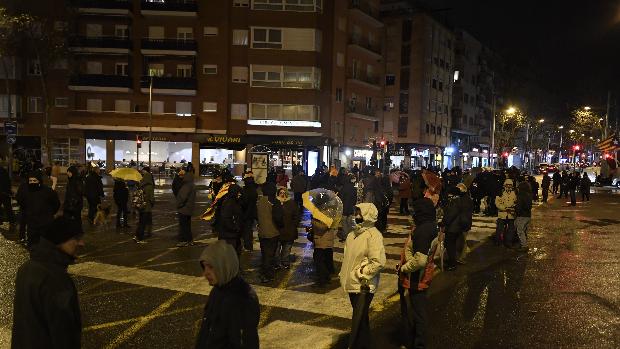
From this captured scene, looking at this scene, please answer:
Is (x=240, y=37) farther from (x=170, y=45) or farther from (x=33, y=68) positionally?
(x=33, y=68)

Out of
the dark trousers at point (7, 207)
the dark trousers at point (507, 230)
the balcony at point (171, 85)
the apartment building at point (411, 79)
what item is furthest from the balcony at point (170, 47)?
the dark trousers at point (507, 230)

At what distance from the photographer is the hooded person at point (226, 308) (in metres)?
3.43

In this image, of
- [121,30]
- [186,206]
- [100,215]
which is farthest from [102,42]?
[186,206]

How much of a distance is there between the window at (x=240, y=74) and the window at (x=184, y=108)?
180 inches

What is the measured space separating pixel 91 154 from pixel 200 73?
1177cm

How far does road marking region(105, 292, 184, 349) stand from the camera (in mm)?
5980

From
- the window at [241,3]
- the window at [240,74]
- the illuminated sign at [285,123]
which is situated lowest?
the illuminated sign at [285,123]

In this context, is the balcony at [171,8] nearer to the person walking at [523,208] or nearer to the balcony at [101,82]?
the balcony at [101,82]

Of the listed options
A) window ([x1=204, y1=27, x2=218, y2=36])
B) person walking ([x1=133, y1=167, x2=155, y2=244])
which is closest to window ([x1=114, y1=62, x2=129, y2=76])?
window ([x1=204, y1=27, x2=218, y2=36])

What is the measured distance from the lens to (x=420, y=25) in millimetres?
59531

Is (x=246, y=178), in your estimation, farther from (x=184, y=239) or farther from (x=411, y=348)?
(x=411, y=348)

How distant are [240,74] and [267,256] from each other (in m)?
36.9

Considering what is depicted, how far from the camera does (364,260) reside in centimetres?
562

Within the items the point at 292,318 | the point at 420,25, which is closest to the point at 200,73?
the point at 420,25
